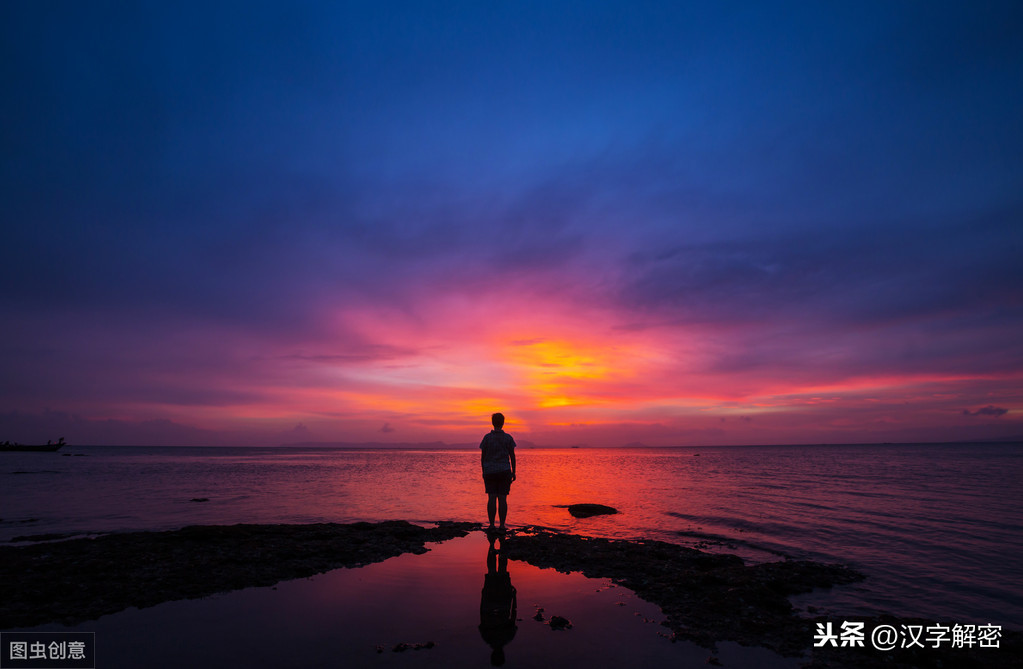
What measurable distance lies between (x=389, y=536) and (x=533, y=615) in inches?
294

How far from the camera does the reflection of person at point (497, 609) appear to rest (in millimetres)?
6217

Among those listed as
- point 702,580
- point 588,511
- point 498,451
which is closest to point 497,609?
point 702,580

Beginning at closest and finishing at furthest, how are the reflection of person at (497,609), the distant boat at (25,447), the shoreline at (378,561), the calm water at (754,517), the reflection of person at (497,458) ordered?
1. the reflection of person at (497,609)
2. the shoreline at (378,561)
3. the calm water at (754,517)
4. the reflection of person at (497,458)
5. the distant boat at (25,447)

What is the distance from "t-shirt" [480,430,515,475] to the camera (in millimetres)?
14000

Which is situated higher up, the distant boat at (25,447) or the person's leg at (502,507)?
the person's leg at (502,507)

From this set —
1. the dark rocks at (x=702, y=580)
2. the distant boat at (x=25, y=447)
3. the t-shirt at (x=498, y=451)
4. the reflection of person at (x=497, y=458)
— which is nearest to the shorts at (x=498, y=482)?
the reflection of person at (x=497, y=458)

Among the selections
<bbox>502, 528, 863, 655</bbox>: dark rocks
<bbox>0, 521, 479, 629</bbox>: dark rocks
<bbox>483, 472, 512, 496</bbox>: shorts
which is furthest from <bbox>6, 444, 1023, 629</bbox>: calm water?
<bbox>0, 521, 479, 629</bbox>: dark rocks

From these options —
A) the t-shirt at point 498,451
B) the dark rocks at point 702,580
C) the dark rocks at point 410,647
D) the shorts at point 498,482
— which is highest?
the t-shirt at point 498,451

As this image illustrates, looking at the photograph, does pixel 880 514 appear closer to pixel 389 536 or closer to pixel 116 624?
pixel 389 536

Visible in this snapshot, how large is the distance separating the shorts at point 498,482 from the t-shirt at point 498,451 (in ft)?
0.57

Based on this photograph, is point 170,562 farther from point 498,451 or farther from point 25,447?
point 25,447

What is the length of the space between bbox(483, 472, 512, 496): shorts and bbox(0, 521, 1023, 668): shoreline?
57.7 inches

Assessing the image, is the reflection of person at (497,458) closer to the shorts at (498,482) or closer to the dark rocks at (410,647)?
the shorts at (498,482)

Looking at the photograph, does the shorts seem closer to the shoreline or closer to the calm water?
the shoreline
